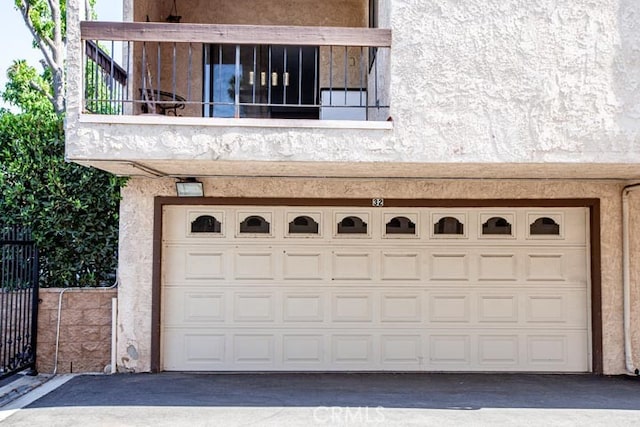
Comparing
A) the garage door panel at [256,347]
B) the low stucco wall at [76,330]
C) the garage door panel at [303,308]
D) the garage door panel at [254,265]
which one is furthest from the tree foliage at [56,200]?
the garage door panel at [303,308]

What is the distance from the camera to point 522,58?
702cm

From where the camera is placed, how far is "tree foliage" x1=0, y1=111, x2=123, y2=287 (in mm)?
8695

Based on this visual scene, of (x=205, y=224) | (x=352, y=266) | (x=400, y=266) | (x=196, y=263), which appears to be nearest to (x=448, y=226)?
(x=400, y=266)

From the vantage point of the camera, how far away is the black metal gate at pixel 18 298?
319 inches

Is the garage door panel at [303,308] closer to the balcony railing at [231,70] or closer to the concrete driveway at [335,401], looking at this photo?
the concrete driveway at [335,401]

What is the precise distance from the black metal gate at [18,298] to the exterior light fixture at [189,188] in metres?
2.11

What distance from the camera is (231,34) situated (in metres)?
7.03

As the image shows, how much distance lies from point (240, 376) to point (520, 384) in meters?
3.81

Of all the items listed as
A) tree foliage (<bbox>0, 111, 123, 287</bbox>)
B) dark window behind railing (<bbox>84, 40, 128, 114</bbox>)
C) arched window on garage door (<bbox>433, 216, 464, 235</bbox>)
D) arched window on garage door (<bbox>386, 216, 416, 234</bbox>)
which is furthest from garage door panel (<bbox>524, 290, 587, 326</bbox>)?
dark window behind railing (<bbox>84, 40, 128, 114</bbox>)

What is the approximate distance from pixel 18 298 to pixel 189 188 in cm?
275

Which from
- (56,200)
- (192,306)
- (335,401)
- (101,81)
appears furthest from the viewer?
(192,306)

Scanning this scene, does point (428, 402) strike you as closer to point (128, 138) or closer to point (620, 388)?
point (620, 388)

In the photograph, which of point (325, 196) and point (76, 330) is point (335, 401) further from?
point (76, 330)

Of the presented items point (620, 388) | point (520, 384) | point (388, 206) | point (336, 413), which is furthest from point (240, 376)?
point (620, 388)
